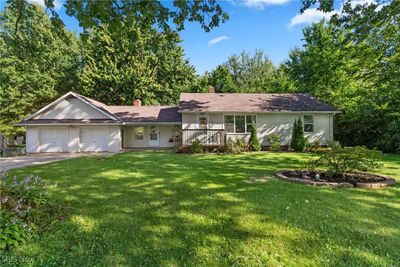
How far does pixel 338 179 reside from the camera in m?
7.07

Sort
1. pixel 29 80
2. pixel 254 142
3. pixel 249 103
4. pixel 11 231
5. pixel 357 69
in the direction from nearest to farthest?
pixel 11 231
pixel 357 69
pixel 254 142
pixel 249 103
pixel 29 80

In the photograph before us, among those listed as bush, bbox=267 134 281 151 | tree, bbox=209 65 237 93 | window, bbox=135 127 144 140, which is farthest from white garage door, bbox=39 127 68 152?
tree, bbox=209 65 237 93

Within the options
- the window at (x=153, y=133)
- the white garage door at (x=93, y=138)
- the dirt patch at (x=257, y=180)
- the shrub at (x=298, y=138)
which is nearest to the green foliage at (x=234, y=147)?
the shrub at (x=298, y=138)

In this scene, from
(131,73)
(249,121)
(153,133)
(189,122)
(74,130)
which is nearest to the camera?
(189,122)

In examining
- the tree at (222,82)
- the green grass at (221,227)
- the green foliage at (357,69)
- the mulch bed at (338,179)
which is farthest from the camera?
the tree at (222,82)

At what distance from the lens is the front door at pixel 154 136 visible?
69.7 ft

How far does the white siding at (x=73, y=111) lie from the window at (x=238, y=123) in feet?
30.7

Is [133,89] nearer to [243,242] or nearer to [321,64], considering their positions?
[321,64]

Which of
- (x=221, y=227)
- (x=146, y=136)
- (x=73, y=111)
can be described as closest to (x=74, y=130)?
(x=73, y=111)

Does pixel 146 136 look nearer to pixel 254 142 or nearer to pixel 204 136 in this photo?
pixel 204 136

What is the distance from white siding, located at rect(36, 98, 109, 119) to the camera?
1872cm

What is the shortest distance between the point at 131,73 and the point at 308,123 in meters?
18.8

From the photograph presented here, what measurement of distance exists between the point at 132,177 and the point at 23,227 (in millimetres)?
4043

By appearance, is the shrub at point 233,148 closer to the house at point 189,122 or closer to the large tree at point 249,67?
the house at point 189,122
